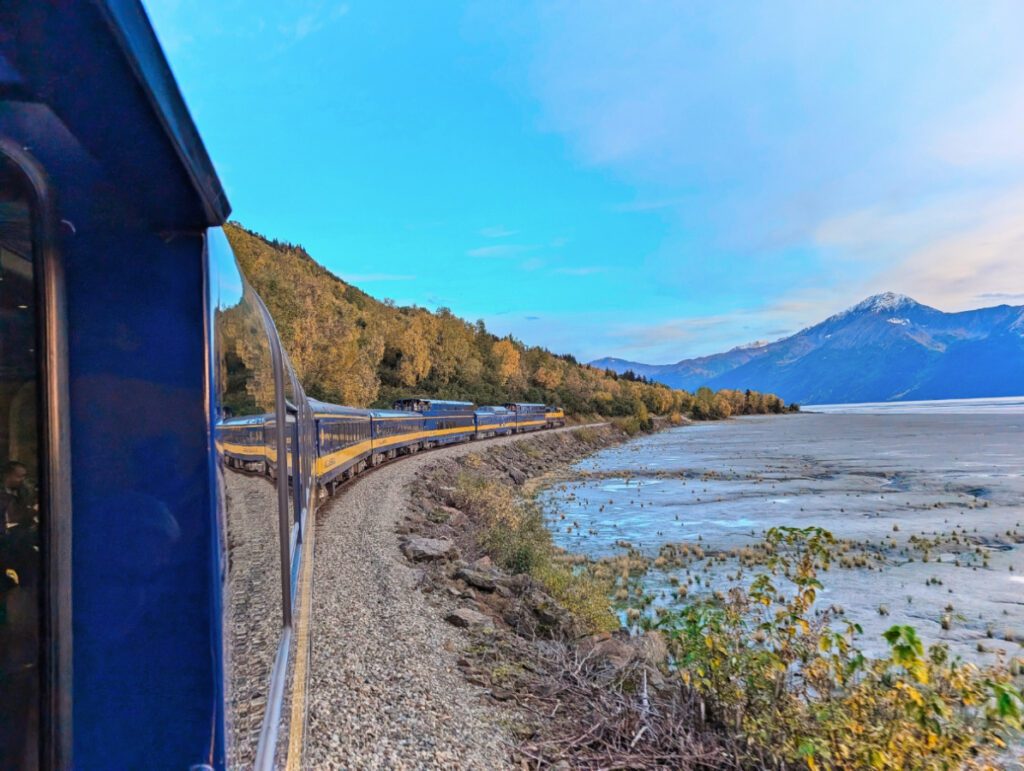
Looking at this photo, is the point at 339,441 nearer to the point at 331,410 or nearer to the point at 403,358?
the point at 331,410

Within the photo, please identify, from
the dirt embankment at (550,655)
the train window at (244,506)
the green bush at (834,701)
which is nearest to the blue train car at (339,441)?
the dirt embankment at (550,655)

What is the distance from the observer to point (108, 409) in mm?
1312

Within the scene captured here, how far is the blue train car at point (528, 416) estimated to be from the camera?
162 feet

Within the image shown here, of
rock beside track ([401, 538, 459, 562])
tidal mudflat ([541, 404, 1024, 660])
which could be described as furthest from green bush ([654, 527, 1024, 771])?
rock beside track ([401, 538, 459, 562])

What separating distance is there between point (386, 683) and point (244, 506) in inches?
145

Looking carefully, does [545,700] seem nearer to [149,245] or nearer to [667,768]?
[667,768]

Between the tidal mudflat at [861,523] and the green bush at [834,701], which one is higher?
the green bush at [834,701]

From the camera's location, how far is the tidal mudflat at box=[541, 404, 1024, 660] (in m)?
10.4

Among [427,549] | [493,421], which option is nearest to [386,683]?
[427,549]

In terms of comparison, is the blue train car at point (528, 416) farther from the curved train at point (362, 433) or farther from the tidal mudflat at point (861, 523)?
the tidal mudflat at point (861, 523)

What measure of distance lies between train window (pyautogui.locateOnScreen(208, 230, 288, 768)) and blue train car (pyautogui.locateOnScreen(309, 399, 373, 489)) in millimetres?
9740

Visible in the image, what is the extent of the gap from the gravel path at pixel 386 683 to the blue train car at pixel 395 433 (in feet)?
45.1

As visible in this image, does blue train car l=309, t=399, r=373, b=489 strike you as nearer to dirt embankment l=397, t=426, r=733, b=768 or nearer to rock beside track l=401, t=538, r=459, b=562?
dirt embankment l=397, t=426, r=733, b=768

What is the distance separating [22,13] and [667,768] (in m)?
4.96
